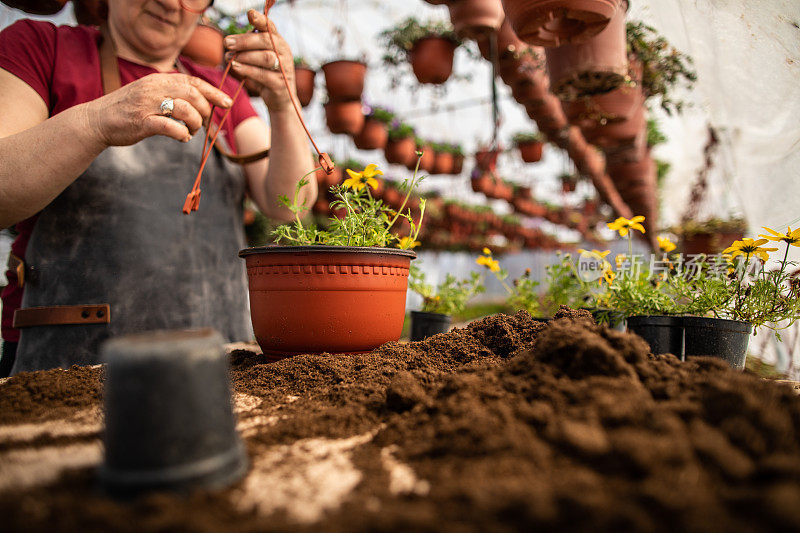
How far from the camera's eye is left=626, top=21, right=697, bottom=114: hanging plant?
110 inches

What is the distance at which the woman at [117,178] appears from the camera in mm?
1246

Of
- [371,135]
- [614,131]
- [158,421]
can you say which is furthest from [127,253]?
[371,135]

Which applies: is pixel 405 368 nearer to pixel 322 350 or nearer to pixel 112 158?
pixel 322 350

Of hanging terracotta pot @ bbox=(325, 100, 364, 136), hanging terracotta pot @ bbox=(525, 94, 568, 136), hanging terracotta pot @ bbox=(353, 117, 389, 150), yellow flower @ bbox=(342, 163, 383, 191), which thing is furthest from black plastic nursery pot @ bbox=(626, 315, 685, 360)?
hanging terracotta pot @ bbox=(353, 117, 389, 150)

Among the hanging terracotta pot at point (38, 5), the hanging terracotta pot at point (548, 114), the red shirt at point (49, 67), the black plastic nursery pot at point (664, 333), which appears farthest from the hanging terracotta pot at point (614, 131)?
the hanging terracotta pot at point (38, 5)

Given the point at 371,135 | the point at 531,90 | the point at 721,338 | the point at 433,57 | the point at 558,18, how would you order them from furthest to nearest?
the point at 371,135 < the point at 433,57 < the point at 531,90 < the point at 558,18 < the point at 721,338

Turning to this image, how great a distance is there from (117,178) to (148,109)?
19.1 inches

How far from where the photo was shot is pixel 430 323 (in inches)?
97.5

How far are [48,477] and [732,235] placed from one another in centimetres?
565

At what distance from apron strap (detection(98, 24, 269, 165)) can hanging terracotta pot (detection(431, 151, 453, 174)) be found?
5.25 m

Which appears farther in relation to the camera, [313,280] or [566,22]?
[566,22]

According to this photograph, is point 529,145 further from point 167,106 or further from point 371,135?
point 167,106

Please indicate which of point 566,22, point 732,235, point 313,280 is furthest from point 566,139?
point 313,280

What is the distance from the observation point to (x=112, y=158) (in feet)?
5.11
